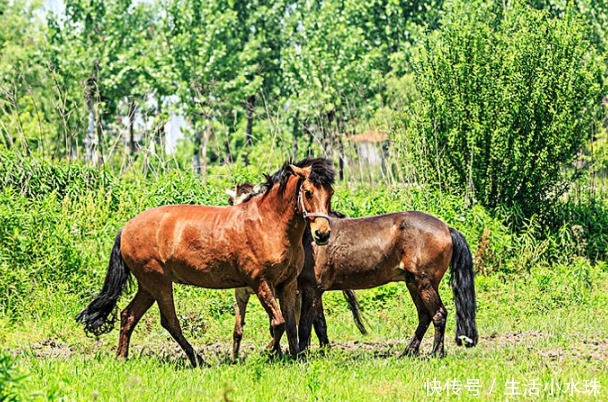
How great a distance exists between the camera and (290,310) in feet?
30.6

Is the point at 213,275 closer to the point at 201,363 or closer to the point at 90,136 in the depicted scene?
the point at 201,363

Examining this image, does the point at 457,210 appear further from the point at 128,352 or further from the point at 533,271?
the point at 128,352

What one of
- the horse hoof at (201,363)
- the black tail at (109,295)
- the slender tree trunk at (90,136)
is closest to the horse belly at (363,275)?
the horse hoof at (201,363)

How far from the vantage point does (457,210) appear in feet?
50.8

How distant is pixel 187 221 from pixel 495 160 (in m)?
8.24

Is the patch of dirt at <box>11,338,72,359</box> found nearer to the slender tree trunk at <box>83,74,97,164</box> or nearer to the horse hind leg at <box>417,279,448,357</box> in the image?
the horse hind leg at <box>417,279,448,357</box>

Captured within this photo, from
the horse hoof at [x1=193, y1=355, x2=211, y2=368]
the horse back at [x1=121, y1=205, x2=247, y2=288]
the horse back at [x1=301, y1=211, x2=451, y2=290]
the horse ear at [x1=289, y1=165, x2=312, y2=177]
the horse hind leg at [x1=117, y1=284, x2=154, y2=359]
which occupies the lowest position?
the horse hoof at [x1=193, y1=355, x2=211, y2=368]

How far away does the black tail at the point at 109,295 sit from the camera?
9969 mm

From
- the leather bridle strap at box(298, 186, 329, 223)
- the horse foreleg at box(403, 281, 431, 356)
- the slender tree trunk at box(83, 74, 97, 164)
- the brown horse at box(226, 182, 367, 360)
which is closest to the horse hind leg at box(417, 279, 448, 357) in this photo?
the horse foreleg at box(403, 281, 431, 356)

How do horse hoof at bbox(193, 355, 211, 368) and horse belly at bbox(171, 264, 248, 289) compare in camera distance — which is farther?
horse belly at bbox(171, 264, 248, 289)

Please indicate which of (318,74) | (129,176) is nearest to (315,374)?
(129,176)

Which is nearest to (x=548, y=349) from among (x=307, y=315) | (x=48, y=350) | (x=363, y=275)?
(x=363, y=275)

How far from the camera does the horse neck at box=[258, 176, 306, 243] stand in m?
9.18

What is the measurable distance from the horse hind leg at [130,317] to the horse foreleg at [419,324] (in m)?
3.01
